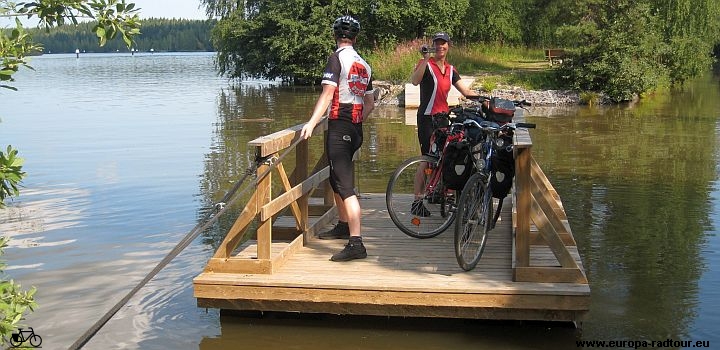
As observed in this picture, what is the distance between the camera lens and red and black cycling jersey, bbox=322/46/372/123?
668cm

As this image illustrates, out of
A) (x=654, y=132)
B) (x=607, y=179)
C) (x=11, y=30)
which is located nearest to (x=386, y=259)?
(x=11, y=30)

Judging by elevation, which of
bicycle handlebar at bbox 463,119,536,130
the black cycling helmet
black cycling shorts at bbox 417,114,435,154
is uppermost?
the black cycling helmet

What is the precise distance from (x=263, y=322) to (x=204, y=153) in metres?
10.5

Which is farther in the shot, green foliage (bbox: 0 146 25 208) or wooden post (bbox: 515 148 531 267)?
wooden post (bbox: 515 148 531 267)

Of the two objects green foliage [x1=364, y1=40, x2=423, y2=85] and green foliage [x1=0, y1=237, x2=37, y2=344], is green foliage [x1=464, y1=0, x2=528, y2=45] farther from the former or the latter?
green foliage [x1=0, y1=237, x2=37, y2=344]

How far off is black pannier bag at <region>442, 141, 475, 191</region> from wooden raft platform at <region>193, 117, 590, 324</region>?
0.55 meters

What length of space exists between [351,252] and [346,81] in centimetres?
130

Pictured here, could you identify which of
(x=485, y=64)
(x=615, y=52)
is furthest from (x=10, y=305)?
(x=485, y=64)

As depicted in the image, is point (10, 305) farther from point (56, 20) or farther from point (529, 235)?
point (529, 235)

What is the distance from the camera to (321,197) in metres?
9.20

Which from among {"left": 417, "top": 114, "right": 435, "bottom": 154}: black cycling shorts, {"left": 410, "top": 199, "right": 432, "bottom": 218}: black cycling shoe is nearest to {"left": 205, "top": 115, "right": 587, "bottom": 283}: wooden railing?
{"left": 410, "top": 199, "right": 432, "bottom": 218}: black cycling shoe

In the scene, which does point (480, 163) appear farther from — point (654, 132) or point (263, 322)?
point (654, 132)

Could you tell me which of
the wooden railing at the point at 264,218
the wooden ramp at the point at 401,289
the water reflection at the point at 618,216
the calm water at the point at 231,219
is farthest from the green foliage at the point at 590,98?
the wooden railing at the point at 264,218

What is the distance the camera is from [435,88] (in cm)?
837
